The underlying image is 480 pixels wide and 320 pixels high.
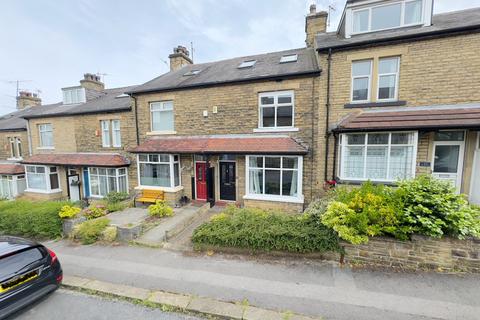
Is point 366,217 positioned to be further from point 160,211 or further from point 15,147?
point 15,147

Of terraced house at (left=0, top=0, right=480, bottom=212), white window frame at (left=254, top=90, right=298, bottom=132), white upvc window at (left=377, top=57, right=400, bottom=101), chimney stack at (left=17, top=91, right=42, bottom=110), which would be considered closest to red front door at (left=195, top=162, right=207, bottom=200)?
terraced house at (left=0, top=0, right=480, bottom=212)

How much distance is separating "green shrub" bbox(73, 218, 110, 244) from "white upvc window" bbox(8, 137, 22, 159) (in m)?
14.8

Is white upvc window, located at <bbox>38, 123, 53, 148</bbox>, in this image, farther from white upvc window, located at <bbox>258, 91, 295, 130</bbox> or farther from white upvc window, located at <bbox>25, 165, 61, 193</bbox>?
white upvc window, located at <bbox>258, 91, 295, 130</bbox>

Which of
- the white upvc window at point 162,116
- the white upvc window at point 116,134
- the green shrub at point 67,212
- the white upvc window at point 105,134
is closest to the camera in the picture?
the green shrub at point 67,212

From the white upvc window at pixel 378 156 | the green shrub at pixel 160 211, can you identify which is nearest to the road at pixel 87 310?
the green shrub at pixel 160 211

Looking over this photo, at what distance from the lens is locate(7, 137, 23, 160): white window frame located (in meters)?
16.3

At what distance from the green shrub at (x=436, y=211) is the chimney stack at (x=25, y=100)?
31100 mm

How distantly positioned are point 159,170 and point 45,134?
10418mm

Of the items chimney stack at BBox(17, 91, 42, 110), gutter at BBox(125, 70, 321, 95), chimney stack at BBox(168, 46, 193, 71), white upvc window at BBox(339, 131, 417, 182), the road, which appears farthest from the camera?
chimney stack at BBox(17, 91, 42, 110)

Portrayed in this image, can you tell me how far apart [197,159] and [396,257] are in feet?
28.0

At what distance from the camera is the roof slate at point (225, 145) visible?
8.60 meters

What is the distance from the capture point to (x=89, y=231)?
713 centimetres

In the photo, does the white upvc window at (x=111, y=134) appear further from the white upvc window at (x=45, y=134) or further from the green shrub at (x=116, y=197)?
the white upvc window at (x=45, y=134)

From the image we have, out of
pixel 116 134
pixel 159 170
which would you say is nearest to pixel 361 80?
pixel 159 170
